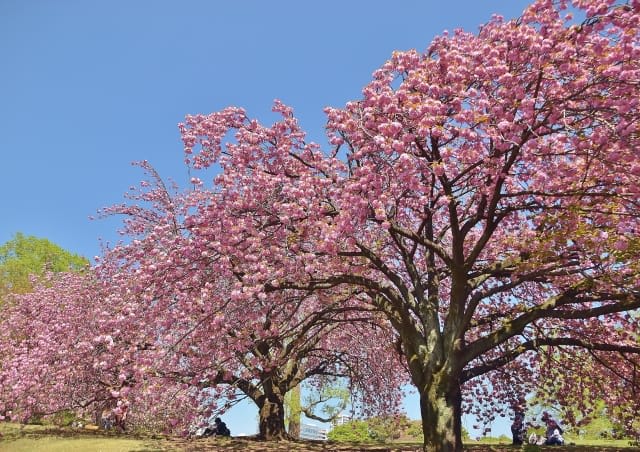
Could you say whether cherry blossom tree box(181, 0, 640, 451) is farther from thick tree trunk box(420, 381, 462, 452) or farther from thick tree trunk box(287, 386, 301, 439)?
thick tree trunk box(287, 386, 301, 439)

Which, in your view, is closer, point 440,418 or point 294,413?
point 440,418

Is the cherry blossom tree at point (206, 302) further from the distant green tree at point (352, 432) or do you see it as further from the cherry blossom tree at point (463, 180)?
the distant green tree at point (352, 432)

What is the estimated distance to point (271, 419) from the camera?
1905 cm

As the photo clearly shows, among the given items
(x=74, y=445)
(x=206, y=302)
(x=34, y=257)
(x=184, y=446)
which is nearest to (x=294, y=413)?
(x=184, y=446)

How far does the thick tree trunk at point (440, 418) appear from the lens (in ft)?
37.9

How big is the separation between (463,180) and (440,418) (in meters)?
5.59

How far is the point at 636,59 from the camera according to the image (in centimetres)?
889

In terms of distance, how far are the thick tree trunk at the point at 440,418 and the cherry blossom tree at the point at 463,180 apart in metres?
0.04

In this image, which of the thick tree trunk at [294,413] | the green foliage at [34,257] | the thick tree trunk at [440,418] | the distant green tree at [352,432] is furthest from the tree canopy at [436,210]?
the green foliage at [34,257]

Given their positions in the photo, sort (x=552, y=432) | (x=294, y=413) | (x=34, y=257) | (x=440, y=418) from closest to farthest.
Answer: (x=440, y=418) → (x=552, y=432) → (x=294, y=413) → (x=34, y=257)

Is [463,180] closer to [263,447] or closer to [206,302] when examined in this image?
[206,302]

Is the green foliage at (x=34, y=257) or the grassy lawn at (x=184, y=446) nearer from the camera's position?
the grassy lawn at (x=184, y=446)

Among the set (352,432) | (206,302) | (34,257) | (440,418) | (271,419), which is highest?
(34,257)

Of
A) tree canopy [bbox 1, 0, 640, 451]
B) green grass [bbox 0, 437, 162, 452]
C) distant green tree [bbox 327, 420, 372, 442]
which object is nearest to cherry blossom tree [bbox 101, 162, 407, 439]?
tree canopy [bbox 1, 0, 640, 451]
